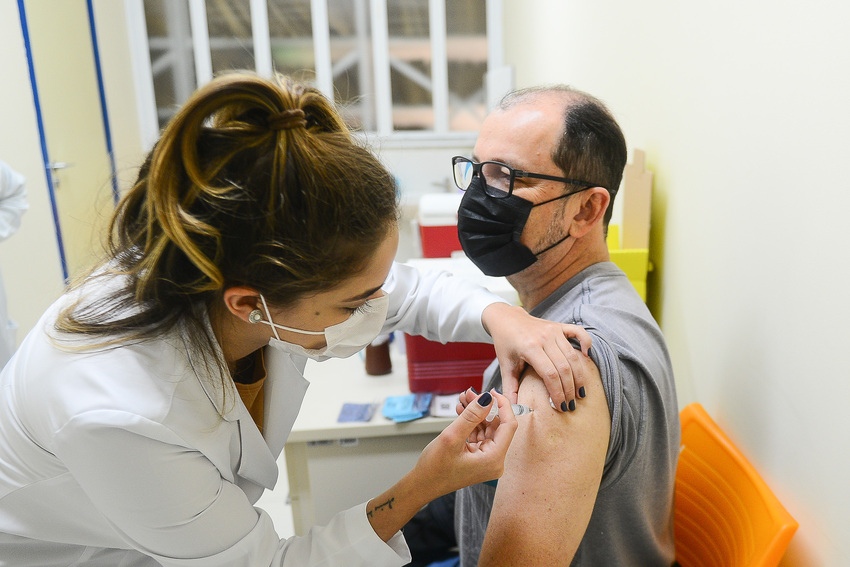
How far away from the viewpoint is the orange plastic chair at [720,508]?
3.07ft

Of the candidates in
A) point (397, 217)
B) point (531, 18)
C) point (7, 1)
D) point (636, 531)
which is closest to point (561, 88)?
point (397, 217)

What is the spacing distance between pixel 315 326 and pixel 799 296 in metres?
0.74

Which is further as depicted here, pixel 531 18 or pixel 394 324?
pixel 531 18

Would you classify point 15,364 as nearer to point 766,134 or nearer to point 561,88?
point 561,88

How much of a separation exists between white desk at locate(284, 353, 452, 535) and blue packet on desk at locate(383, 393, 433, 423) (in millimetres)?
16

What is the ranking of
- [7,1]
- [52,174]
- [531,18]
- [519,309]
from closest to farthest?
[519,309] < [7,1] < [531,18] < [52,174]

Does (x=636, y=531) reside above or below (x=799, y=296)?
below

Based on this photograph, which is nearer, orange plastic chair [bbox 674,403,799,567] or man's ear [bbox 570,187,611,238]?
orange plastic chair [bbox 674,403,799,567]

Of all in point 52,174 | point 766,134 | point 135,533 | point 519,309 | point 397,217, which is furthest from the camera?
point 52,174

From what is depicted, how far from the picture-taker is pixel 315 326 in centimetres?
89

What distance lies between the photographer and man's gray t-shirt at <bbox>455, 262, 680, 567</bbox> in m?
0.95

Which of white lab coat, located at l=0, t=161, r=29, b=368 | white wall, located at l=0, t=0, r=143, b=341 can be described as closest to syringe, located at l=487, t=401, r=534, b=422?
white lab coat, located at l=0, t=161, r=29, b=368

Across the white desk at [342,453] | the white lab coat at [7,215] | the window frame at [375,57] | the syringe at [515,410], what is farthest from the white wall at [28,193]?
the syringe at [515,410]

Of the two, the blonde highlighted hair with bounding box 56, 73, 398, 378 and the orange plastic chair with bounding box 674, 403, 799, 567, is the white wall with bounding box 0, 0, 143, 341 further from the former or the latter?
the orange plastic chair with bounding box 674, 403, 799, 567
